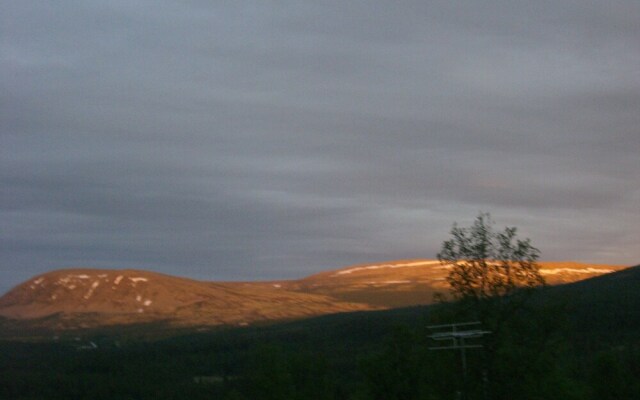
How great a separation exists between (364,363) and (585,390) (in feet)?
42.0

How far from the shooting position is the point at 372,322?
199875 millimetres

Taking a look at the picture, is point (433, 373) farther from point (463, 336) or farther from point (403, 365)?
point (403, 365)

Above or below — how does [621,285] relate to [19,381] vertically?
above

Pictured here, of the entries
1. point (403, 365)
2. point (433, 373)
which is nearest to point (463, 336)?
point (433, 373)

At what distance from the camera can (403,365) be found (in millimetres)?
54562

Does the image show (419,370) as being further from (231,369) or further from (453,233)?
(231,369)

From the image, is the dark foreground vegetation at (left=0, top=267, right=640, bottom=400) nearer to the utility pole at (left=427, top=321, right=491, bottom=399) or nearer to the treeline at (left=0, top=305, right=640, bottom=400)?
the treeline at (left=0, top=305, right=640, bottom=400)

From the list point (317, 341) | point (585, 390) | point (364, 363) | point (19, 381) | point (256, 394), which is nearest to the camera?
point (585, 390)

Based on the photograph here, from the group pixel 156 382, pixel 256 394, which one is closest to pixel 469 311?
pixel 256 394

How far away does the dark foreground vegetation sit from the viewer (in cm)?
4266

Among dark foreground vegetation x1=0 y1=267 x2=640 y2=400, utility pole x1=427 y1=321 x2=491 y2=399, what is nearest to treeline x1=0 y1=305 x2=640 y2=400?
dark foreground vegetation x1=0 y1=267 x2=640 y2=400

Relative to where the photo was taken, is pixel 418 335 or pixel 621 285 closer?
pixel 418 335

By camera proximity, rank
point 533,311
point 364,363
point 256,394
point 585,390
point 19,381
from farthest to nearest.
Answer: point 19,381
point 256,394
point 364,363
point 585,390
point 533,311

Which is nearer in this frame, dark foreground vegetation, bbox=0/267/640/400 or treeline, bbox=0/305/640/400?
treeline, bbox=0/305/640/400
